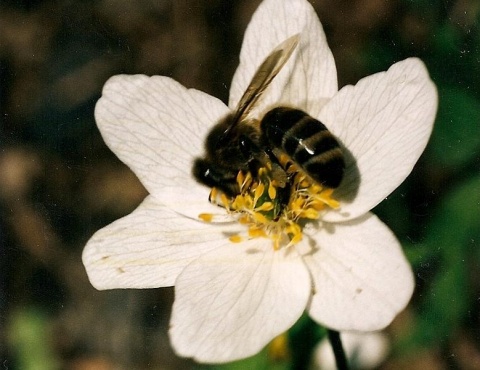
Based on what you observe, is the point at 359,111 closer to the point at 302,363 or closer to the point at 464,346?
the point at 302,363

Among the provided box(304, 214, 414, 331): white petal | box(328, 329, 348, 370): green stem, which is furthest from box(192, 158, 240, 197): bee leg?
box(328, 329, 348, 370): green stem

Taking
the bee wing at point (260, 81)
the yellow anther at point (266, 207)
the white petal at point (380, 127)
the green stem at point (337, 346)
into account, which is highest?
the bee wing at point (260, 81)

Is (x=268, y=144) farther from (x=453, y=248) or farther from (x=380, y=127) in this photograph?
(x=453, y=248)

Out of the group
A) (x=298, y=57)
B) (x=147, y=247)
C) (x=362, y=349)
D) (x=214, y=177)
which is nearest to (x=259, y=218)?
(x=214, y=177)

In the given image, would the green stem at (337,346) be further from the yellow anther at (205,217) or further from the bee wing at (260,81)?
the bee wing at (260,81)

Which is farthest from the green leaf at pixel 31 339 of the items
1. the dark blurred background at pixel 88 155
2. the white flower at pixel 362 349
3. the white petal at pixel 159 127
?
the white petal at pixel 159 127

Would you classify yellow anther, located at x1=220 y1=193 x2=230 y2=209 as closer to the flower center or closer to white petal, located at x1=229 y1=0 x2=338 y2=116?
the flower center
